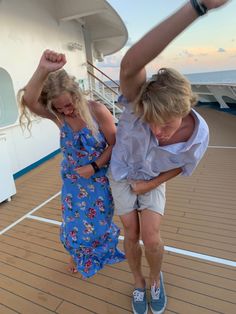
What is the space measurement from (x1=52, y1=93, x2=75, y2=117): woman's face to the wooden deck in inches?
44.7

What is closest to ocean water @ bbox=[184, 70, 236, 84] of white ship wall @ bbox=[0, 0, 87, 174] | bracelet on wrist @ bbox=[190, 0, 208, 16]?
white ship wall @ bbox=[0, 0, 87, 174]

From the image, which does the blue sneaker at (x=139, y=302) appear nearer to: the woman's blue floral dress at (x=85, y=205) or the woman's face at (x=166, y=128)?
the woman's blue floral dress at (x=85, y=205)

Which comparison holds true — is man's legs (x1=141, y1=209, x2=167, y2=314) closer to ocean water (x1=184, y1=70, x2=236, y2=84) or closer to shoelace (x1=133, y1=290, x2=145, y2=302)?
shoelace (x1=133, y1=290, x2=145, y2=302)

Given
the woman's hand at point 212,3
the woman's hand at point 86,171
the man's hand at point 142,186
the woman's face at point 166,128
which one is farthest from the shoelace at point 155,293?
the woman's hand at point 212,3

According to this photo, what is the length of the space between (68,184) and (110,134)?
1.36 ft

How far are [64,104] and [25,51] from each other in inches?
153

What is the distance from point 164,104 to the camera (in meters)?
0.94

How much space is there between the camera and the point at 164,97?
93 cm

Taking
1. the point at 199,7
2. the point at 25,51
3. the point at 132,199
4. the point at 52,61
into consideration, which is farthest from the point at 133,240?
the point at 25,51

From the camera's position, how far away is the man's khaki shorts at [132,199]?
1256 mm

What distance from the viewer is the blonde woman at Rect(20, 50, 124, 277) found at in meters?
1.23

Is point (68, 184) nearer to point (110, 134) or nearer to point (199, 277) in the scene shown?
point (110, 134)

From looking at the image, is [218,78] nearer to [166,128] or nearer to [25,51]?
[25,51]

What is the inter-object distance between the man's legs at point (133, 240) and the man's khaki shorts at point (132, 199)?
1.5 inches
